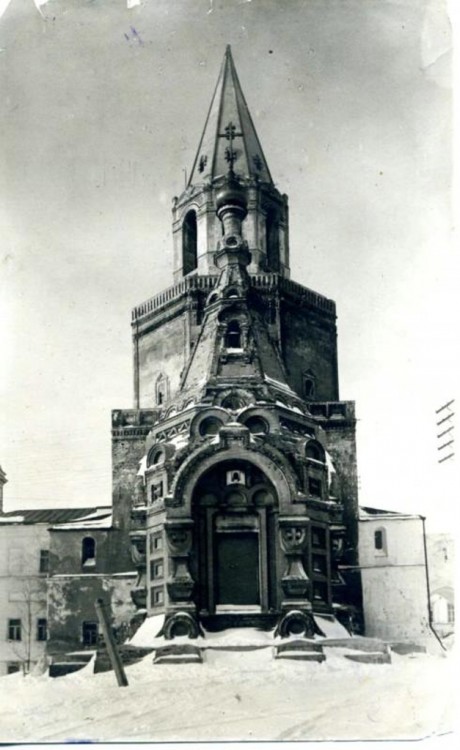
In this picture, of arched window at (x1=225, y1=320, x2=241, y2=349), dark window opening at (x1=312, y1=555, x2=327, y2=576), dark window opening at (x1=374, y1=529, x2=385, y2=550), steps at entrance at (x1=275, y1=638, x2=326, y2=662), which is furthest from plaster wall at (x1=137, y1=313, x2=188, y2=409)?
steps at entrance at (x1=275, y1=638, x2=326, y2=662)

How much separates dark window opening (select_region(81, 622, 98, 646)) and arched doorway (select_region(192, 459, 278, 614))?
2.11 metres

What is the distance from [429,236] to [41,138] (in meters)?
7.11

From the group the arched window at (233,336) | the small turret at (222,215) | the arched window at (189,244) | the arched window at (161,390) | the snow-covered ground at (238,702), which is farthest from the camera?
the arched window at (189,244)

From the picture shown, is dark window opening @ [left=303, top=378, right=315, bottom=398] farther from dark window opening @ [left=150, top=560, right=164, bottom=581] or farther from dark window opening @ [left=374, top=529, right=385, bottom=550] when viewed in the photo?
dark window opening @ [left=150, top=560, right=164, bottom=581]

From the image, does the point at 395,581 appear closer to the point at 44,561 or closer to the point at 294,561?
the point at 294,561

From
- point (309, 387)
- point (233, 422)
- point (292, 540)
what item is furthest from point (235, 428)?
point (309, 387)

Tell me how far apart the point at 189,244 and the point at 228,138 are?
3187 mm

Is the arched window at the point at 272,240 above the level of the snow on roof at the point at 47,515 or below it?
above

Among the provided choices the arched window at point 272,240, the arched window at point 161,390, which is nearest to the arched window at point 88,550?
the arched window at point 161,390

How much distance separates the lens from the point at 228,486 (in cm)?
2059

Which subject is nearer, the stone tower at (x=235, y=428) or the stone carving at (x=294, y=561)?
the stone carving at (x=294, y=561)

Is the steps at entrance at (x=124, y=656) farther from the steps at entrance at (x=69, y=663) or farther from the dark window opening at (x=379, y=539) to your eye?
the dark window opening at (x=379, y=539)

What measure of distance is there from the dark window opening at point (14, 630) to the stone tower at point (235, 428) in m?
2.24

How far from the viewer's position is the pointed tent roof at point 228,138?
813 inches
